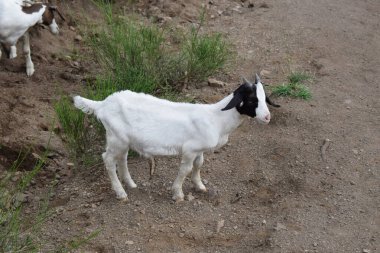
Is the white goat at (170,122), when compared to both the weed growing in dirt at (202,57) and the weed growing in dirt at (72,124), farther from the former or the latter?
the weed growing in dirt at (202,57)

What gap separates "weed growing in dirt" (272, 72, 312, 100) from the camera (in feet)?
18.1

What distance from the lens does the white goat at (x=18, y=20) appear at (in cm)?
541

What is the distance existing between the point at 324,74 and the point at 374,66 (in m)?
0.61

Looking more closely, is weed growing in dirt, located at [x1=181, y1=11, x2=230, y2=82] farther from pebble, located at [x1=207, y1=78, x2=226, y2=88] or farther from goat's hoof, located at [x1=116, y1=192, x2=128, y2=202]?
goat's hoof, located at [x1=116, y1=192, x2=128, y2=202]

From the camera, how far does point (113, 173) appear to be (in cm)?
408

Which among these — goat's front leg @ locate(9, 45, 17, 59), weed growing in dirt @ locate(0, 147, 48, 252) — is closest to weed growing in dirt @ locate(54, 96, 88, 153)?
weed growing in dirt @ locate(0, 147, 48, 252)

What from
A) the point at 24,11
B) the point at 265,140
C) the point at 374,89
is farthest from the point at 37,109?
the point at 374,89

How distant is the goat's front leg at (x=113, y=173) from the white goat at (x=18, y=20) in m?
2.09

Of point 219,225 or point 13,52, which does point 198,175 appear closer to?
point 219,225

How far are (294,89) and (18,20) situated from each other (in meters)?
2.67

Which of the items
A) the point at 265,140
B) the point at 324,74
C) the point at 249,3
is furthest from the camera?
the point at 249,3

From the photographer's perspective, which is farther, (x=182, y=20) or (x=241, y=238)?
(x=182, y=20)

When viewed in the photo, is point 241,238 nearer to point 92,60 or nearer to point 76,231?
point 76,231

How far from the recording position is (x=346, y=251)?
3807mm
